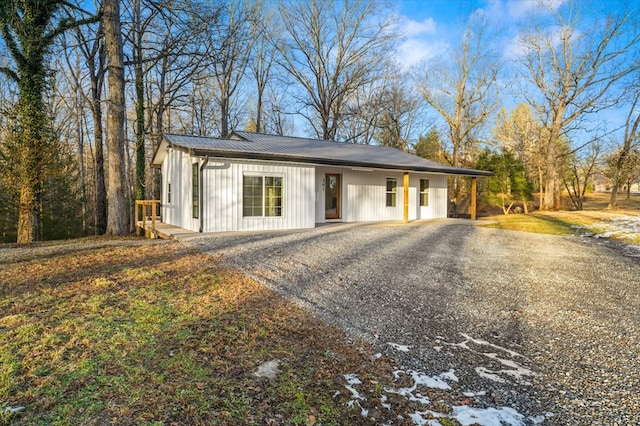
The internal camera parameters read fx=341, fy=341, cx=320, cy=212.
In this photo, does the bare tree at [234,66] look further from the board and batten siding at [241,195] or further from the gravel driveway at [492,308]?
the gravel driveway at [492,308]

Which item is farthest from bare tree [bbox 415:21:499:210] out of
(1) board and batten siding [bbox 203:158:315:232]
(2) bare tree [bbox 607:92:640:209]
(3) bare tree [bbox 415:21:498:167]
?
(1) board and batten siding [bbox 203:158:315:232]

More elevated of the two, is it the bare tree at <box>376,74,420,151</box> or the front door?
the bare tree at <box>376,74,420,151</box>

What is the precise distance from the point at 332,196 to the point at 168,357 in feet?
35.6

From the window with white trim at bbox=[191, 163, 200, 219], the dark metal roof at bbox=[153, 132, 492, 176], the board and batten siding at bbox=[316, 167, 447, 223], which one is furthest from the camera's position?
the board and batten siding at bbox=[316, 167, 447, 223]

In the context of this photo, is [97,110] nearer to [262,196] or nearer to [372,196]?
[262,196]

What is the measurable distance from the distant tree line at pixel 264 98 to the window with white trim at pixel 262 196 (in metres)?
3.47

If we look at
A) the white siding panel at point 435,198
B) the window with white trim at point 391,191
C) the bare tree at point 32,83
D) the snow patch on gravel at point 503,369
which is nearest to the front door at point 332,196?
the window with white trim at point 391,191

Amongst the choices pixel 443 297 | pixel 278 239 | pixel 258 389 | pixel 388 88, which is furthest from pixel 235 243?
pixel 388 88

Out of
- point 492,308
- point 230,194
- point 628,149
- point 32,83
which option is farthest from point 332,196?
point 628,149

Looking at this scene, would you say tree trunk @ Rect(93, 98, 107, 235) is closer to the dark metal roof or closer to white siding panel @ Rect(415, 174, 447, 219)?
the dark metal roof

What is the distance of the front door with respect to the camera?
13.0 metres

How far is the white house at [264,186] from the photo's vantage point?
951 centimetres

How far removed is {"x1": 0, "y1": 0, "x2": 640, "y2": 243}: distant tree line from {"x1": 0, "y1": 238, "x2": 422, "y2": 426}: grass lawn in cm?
661

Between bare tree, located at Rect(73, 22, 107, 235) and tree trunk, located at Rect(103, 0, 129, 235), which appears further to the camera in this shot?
bare tree, located at Rect(73, 22, 107, 235)
